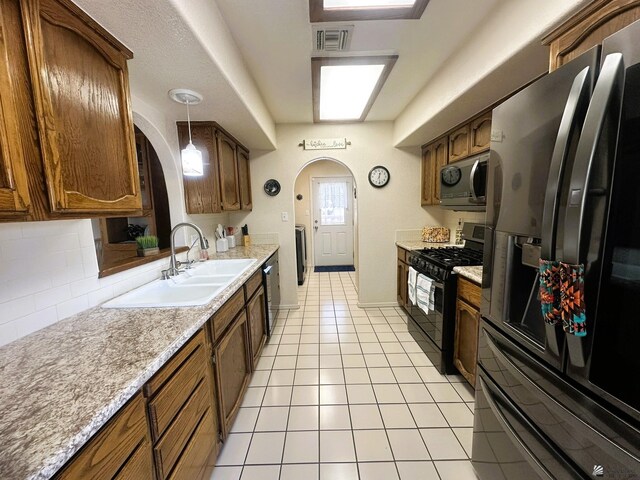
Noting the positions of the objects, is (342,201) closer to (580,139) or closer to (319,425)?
(319,425)

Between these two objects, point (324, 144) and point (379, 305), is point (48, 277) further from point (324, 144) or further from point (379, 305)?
point (379, 305)

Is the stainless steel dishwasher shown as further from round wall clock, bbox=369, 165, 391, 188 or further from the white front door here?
the white front door

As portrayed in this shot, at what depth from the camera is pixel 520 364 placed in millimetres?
→ 948

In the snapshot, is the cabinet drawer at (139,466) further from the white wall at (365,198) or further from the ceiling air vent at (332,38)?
the white wall at (365,198)

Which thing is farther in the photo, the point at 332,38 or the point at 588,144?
the point at 332,38

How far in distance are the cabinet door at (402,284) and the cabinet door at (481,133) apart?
1495 millimetres

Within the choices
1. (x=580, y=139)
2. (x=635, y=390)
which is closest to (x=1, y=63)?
(x=580, y=139)

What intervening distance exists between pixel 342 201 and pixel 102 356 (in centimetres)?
536

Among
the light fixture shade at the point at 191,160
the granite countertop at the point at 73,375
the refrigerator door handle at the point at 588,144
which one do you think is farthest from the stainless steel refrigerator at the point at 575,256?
the light fixture shade at the point at 191,160

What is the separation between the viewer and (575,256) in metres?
0.65

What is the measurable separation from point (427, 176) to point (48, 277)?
3444mm

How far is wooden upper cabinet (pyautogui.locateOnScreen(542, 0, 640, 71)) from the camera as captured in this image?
779mm

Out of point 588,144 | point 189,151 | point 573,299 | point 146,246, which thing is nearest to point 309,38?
point 189,151

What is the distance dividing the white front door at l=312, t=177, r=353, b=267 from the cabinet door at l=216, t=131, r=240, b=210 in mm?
3105
